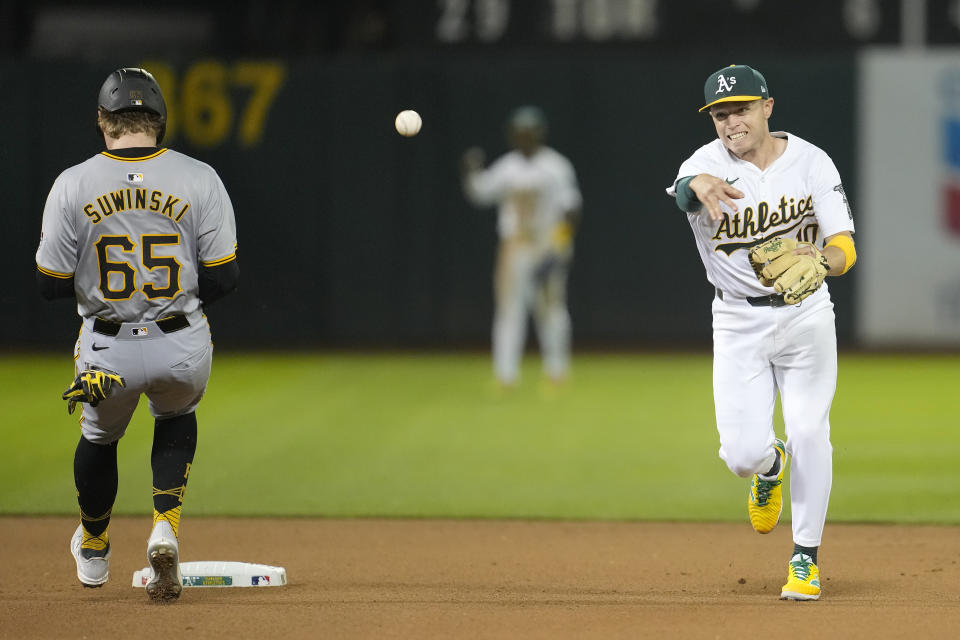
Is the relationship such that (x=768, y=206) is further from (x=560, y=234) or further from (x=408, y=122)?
(x=560, y=234)

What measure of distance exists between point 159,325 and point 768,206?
2.34 m

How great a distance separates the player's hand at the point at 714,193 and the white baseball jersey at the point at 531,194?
7049mm

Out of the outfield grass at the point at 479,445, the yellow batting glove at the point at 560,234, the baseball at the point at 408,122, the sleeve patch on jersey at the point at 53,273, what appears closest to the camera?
the sleeve patch on jersey at the point at 53,273

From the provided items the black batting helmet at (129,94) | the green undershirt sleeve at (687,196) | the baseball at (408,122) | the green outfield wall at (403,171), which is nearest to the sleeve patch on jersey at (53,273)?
the black batting helmet at (129,94)

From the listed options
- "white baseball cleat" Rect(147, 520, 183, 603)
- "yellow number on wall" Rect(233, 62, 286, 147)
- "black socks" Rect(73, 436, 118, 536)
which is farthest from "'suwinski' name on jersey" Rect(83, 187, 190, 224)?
"yellow number on wall" Rect(233, 62, 286, 147)

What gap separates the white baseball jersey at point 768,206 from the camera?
209 inches

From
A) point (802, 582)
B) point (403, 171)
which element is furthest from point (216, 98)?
point (802, 582)

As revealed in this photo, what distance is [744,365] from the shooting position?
5.52 m

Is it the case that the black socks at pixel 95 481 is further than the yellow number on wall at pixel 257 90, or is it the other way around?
the yellow number on wall at pixel 257 90

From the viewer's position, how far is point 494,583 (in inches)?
230

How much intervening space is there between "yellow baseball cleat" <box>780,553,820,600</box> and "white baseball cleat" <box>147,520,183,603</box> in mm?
2286

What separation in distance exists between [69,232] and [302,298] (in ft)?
36.4

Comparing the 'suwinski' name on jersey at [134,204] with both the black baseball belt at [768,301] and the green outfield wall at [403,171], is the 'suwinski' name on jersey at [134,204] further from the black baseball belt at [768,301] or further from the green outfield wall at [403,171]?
the green outfield wall at [403,171]

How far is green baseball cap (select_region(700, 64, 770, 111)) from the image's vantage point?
5.25m
